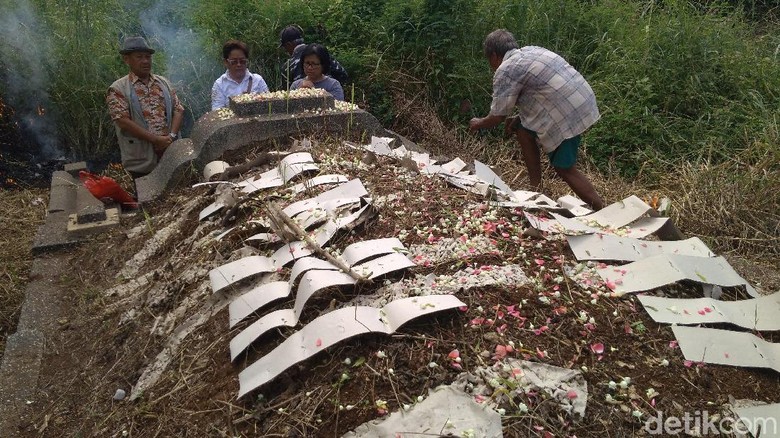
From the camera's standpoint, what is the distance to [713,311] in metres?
2.34

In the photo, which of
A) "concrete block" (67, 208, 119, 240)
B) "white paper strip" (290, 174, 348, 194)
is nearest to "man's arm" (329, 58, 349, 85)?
"concrete block" (67, 208, 119, 240)

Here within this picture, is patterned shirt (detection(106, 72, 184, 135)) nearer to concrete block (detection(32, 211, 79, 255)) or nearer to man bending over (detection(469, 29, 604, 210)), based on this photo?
concrete block (detection(32, 211, 79, 255))

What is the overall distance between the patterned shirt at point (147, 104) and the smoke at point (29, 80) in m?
2.69

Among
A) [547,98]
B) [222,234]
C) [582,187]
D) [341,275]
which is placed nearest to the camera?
[341,275]

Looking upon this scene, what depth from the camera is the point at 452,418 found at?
1873 mm

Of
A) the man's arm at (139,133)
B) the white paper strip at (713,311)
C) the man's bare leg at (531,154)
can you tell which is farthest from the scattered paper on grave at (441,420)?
the man's arm at (139,133)

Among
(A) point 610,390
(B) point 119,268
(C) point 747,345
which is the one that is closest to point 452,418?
(A) point 610,390

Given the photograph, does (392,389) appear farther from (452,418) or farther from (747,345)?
(747,345)

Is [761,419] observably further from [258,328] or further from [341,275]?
[258,328]

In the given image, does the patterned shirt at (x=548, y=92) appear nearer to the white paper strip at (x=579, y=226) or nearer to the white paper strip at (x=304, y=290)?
the white paper strip at (x=579, y=226)

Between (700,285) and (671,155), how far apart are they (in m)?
3.75

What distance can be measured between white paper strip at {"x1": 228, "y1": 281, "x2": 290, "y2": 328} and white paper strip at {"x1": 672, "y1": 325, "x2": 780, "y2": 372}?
1559 mm

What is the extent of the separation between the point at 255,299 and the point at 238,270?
28 centimetres

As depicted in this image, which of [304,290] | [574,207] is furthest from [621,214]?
[304,290]
